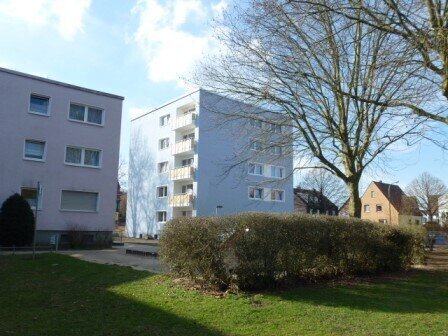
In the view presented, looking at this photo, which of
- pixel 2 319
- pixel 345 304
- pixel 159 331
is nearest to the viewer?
pixel 159 331

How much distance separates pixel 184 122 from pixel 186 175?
17.9 feet

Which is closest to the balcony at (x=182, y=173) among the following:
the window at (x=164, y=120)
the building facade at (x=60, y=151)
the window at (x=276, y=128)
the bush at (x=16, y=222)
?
the window at (x=164, y=120)

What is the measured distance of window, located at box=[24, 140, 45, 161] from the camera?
25438mm

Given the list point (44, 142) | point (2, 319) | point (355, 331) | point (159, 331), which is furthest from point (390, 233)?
point (44, 142)

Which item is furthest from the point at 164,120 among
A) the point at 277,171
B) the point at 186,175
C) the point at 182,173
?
the point at 277,171

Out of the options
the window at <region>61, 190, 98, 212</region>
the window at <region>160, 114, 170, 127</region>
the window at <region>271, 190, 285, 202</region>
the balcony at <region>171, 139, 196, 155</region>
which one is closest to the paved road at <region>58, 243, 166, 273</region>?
the window at <region>61, 190, 98, 212</region>

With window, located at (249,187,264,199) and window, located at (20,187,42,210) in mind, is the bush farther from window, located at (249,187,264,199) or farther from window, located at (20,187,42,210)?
window, located at (249,187,264,199)

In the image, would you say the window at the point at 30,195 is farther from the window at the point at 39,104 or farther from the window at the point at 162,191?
the window at the point at 162,191

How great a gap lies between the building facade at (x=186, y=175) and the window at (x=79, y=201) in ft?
39.3

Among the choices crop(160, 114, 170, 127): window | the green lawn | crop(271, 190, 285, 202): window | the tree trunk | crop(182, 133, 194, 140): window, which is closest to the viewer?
the green lawn

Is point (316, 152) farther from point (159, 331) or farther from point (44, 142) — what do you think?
point (44, 142)

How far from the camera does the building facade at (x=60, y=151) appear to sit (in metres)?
24.8

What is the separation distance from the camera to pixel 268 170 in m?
46.7

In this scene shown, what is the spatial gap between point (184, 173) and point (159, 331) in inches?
1437
